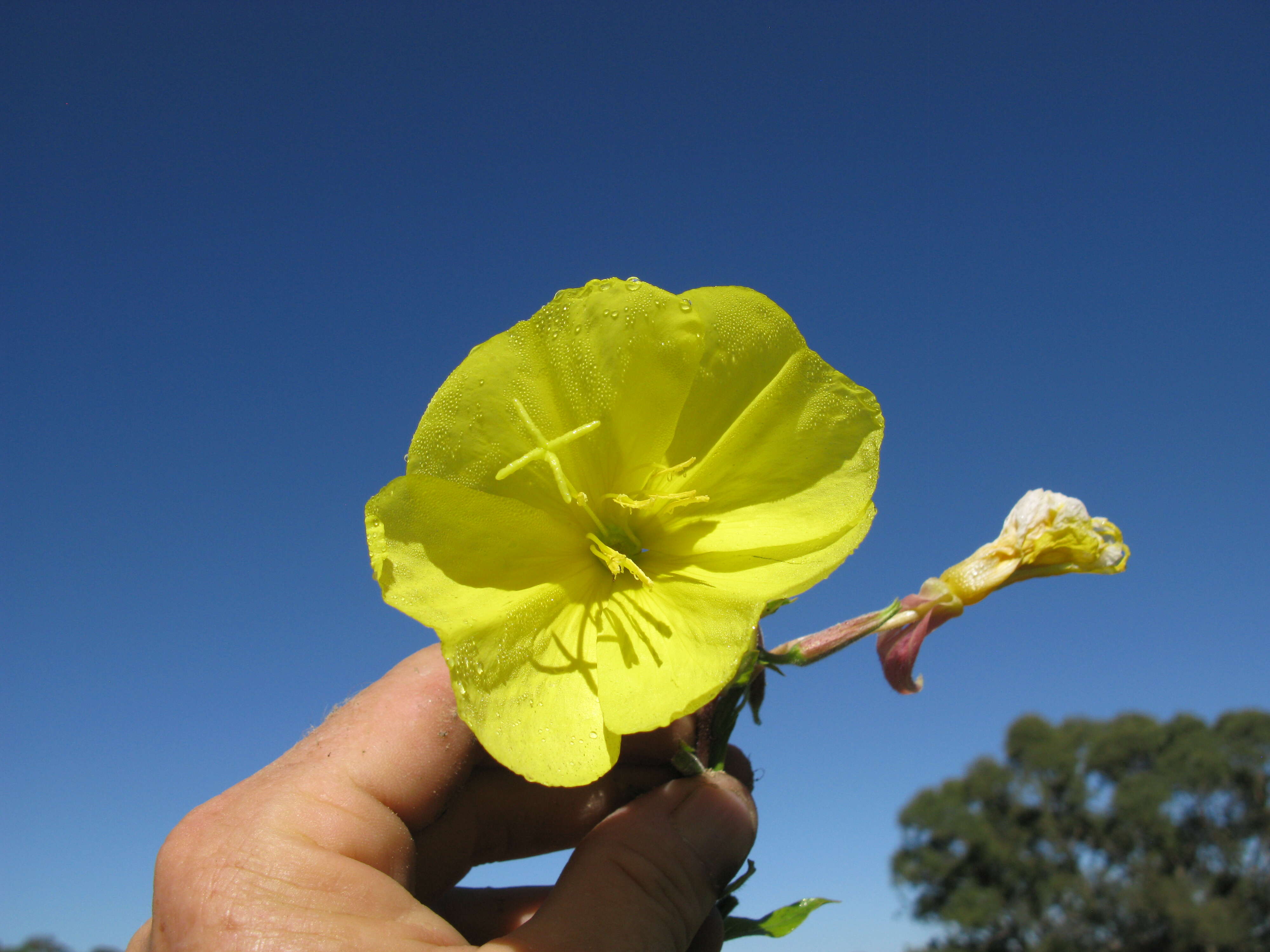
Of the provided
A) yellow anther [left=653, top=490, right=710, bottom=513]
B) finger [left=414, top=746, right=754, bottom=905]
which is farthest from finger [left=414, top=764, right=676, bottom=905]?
yellow anther [left=653, top=490, right=710, bottom=513]

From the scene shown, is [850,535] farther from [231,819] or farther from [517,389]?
[231,819]

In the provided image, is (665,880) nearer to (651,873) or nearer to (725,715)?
(651,873)

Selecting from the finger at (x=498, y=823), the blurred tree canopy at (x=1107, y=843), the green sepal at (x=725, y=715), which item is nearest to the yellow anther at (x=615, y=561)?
the green sepal at (x=725, y=715)

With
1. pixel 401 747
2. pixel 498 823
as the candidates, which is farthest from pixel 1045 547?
pixel 498 823

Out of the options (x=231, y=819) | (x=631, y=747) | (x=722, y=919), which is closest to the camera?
(x=231, y=819)

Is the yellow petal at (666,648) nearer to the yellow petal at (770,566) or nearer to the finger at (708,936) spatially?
the yellow petal at (770,566)

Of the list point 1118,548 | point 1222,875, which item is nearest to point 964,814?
point 1222,875
